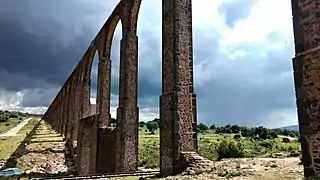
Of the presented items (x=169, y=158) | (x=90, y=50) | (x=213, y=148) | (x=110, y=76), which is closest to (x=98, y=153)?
(x=110, y=76)

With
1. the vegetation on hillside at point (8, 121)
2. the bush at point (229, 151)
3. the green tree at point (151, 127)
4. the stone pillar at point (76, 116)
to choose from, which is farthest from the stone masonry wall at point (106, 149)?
the vegetation on hillside at point (8, 121)

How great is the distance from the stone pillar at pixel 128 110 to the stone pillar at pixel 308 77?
904cm

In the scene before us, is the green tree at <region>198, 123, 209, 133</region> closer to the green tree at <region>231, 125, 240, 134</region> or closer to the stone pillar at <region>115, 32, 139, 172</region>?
the green tree at <region>231, 125, 240, 134</region>

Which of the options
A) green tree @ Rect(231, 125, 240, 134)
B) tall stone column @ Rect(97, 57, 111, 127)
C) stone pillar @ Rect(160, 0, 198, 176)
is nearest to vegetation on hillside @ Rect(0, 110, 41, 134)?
green tree @ Rect(231, 125, 240, 134)

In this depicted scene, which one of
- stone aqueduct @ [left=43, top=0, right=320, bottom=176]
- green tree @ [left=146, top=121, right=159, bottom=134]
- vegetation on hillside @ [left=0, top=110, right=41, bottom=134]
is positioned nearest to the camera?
stone aqueduct @ [left=43, top=0, right=320, bottom=176]

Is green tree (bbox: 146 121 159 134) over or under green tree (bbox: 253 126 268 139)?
over

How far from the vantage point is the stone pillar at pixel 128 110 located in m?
14.7

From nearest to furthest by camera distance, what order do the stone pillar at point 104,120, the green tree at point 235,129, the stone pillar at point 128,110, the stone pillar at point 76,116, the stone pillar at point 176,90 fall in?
1. the stone pillar at point 176,90
2. the stone pillar at point 128,110
3. the stone pillar at point 104,120
4. the stone pillar at point 76,116
5. the green tree at point 235,129

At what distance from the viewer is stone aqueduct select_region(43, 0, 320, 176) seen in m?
6.80

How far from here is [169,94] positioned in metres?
11.3

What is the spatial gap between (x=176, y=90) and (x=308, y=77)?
4.98 m

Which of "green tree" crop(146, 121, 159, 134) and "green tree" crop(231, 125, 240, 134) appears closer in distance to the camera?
"green tree" crop(231, 125, 240, 134)

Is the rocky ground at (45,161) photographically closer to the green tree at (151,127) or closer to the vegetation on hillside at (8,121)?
the green tree at (151,127)

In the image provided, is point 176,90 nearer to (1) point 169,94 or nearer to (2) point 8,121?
(1) point 169,94
